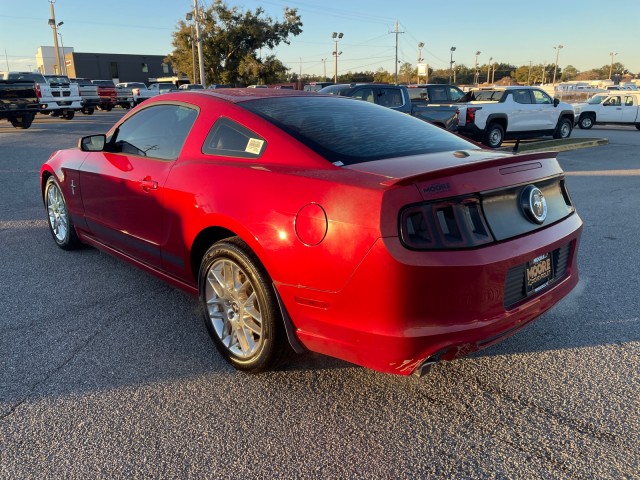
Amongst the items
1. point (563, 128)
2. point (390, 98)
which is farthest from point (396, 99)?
point (563, 128)

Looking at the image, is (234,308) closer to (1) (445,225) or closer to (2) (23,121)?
(1) (445,225)

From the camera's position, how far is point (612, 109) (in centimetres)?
2266

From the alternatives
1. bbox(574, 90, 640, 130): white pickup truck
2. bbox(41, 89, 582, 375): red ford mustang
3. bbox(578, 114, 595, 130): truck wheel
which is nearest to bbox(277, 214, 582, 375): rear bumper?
bbox(41, 89, 582, 375): red ford mustang

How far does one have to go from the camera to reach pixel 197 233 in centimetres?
317

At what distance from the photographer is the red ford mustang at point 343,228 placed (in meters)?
2.30

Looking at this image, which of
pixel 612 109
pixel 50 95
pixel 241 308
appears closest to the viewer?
pixel 241 308

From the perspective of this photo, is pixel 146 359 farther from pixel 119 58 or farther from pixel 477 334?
pixel 119 58

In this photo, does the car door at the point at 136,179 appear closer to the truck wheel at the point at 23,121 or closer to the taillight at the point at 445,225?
the taillight at the point at 445,225

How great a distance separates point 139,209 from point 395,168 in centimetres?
206

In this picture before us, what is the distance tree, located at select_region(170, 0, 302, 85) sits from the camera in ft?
166

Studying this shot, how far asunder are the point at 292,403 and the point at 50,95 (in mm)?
22496

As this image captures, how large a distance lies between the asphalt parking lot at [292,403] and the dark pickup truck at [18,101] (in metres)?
17.1

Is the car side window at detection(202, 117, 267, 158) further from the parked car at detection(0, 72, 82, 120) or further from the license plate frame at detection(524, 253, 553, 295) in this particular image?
the parked car at detection(0, 72, 82, 120)

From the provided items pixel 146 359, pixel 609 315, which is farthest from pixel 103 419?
pixel 609 315
